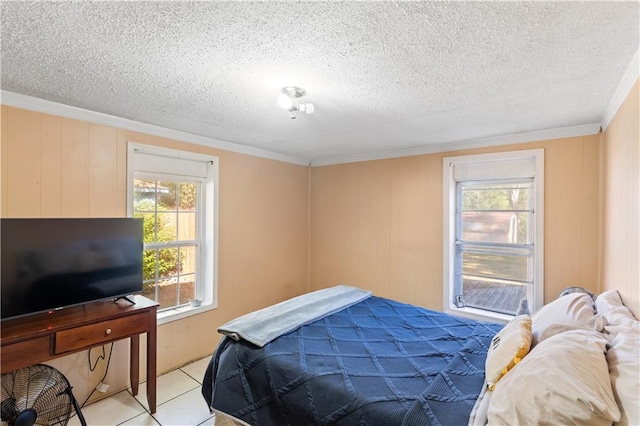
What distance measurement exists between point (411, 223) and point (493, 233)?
0.84 meters

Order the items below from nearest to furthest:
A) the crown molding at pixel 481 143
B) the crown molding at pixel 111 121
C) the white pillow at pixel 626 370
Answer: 1. the white pillow at pixel 626 370
2. the crown molding at pixel 111 121
3. the crown molding at pixel 481 143

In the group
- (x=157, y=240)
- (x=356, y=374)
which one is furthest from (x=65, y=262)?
(x=356, y=374)

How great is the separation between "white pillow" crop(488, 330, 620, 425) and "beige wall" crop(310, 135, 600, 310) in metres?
1.82

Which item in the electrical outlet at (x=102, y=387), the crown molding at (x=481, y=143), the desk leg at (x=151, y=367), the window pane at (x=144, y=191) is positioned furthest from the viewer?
the window pane at (x=144, y=191)

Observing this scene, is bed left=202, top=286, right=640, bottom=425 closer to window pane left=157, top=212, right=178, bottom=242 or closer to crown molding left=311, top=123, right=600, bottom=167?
window pane left=157, top=212, right=178, bottom=242

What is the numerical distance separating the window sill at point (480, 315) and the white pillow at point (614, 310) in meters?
1.39

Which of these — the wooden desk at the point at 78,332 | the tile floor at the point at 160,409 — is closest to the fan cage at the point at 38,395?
the wooden desk at the point at 78,332

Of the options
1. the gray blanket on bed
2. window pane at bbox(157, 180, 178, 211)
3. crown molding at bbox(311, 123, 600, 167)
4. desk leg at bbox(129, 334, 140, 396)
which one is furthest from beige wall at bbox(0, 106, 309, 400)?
the gray blanket on bed

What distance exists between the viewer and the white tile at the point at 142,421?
2.16m

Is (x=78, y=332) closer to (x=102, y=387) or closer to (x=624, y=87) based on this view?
(x=102, y=387)

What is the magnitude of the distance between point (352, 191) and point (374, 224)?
54cm

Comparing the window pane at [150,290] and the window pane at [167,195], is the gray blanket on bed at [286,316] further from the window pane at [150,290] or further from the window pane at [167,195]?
the window pane at [167,195]

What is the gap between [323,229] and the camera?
4.35 metres

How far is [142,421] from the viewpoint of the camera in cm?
220
